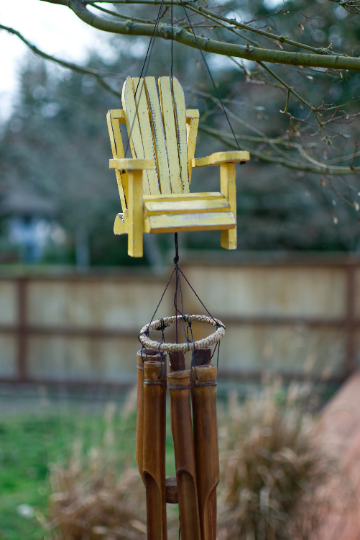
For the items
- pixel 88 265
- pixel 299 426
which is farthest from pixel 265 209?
pixel 299 426

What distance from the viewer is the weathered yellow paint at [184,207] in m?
1.35

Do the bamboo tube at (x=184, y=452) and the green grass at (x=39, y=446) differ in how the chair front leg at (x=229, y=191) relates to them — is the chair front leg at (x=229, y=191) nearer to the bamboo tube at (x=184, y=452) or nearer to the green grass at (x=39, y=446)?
the bamboo tube at (x=184, y=452)

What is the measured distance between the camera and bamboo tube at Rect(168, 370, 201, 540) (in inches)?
52.9

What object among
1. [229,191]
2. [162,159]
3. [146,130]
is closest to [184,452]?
[229,191]

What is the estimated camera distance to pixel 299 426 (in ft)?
10.2

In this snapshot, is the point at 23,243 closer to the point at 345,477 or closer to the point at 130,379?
the point at 130,379

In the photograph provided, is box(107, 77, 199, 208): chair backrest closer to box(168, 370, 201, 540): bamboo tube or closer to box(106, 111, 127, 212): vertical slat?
box(106, 111, 127, 212): vertical slat

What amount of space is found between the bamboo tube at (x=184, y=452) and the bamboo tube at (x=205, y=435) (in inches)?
1.1

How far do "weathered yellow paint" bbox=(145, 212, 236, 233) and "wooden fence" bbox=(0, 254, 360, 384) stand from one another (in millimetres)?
5223

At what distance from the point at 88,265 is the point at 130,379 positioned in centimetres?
1096

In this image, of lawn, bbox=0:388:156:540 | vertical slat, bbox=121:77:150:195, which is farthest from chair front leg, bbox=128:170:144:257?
lawn, bbox=0:388:156:540

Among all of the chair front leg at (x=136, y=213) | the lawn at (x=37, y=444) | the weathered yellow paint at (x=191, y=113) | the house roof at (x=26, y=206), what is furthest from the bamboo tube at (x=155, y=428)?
the house roof at (x=26, y=206)

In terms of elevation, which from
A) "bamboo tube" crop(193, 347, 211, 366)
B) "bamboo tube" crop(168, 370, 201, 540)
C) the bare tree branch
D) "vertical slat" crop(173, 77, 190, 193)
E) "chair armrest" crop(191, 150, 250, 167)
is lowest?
"bamboo tube" crop(168, 370, 201, 540)

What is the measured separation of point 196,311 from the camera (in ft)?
23.1
